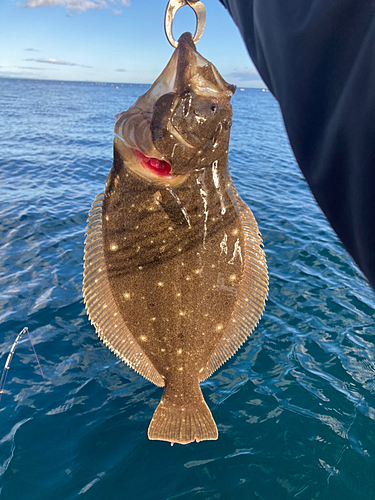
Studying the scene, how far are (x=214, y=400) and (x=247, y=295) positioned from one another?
113 inches

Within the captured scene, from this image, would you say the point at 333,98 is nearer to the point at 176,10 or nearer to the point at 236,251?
the point at 176,10

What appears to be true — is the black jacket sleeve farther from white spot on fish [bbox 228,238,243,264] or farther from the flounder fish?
white spot on fish [bbox 228,238,243,264]

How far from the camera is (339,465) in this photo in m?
4.24

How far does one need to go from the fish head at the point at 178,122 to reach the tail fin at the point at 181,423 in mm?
2019

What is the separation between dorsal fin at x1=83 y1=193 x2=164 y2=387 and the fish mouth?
0.31 meters

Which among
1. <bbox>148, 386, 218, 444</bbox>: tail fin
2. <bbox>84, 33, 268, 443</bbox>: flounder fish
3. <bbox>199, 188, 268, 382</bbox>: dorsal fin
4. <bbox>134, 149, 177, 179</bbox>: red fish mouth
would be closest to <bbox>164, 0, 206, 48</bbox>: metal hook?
<bbox>84, 33, 268, 443</bbox>: flounder fish

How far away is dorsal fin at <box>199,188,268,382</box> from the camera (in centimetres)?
266

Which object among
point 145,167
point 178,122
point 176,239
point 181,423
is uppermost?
point 178,122

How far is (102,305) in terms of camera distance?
106 inches

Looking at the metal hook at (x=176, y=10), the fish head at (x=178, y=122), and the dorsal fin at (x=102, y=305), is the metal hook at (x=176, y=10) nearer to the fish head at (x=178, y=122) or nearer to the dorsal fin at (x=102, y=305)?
the fish head at (x=178, y=122)

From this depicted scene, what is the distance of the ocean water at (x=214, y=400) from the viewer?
4062 millimetres

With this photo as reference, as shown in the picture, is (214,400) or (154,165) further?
(214,400)

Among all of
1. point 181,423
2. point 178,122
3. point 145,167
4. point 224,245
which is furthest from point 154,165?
point 181,423

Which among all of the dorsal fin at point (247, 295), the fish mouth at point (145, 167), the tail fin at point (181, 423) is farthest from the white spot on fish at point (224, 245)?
the tail fin at point (181, 423)
